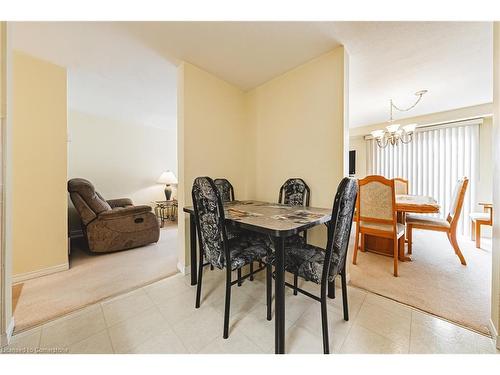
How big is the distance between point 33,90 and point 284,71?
2678 millimetres

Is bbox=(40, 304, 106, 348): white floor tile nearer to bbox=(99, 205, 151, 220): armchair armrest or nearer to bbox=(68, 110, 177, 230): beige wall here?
bbox=(99, 205, 151, 220): armchair armrest

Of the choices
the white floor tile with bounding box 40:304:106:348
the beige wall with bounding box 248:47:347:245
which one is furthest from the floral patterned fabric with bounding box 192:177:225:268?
the beige wall with bounding box 248:47:347:245

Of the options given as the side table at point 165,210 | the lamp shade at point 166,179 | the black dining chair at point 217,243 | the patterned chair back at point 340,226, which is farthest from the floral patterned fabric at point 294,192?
the side table at point 165,210

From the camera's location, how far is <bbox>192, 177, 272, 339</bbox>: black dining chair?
1.19 meters

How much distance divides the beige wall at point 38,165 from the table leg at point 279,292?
2448 mm

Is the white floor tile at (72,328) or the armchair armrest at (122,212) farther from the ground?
the armchair armrest at (122,212)

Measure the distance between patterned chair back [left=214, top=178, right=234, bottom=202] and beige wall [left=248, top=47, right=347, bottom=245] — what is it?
420mm

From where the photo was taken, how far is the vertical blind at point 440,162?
3314mm

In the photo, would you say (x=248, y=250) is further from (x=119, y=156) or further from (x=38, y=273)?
(x=119, y=156)

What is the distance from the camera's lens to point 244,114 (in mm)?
2746

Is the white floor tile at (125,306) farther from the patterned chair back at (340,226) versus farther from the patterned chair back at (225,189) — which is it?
the patterned chair back at (340,226)

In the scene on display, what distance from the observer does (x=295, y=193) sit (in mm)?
2102

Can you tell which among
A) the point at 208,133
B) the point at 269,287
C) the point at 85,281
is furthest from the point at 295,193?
the point at 85,281
